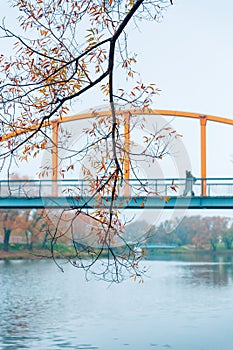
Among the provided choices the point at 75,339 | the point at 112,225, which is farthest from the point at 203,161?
the point at 112,225

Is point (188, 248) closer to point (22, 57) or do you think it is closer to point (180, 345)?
point (180, 345)

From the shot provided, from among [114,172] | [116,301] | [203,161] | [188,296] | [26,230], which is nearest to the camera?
[114,172]

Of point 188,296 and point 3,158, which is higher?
point 3,158

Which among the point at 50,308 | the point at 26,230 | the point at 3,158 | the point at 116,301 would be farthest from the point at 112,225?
the point at 26,230

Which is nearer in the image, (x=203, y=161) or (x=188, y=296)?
(x=188, y=296)

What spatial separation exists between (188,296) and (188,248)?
157 feet

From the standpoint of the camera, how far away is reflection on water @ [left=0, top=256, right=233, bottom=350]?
1521cm

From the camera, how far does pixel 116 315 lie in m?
19.0

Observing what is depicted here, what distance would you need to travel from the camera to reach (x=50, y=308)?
68.0ft

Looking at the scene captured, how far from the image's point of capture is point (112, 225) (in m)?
7.15

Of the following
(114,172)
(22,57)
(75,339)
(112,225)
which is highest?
(22,57)

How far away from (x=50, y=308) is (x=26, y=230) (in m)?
30.2

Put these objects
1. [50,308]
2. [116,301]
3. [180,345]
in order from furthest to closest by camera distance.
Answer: [116,301], [50,308], [180,345]

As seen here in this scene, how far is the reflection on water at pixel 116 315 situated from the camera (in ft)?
49.9
